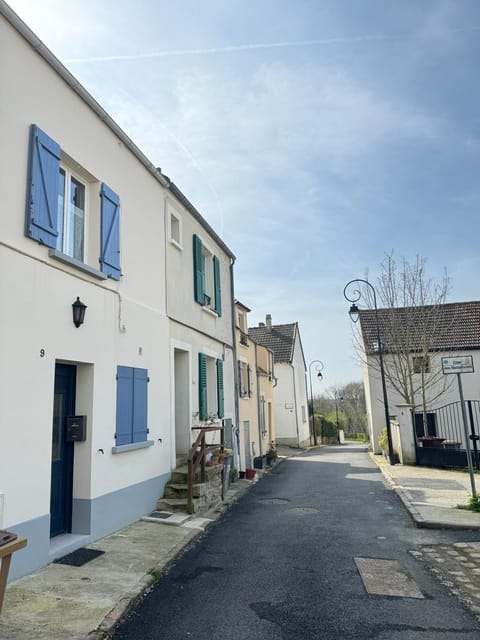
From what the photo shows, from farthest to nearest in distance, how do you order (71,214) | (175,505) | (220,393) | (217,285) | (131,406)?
1. (217,285)
2. (220,393)
3. (175,505)
4. (131,406)
5. (71,214)

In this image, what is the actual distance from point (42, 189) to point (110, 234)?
1.65m

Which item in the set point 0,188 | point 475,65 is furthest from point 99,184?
point 475,65

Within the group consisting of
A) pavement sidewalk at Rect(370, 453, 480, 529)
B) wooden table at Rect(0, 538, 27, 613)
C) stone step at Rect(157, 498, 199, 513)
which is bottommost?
pavement sidewalk at Rect(370, 453, 480, 529)

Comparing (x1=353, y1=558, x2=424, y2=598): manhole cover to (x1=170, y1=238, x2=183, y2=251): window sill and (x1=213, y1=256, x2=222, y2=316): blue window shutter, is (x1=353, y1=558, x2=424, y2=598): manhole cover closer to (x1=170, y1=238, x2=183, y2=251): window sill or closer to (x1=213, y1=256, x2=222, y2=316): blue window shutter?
(x1=170, y1=238, x2=183, y2=251): window sill

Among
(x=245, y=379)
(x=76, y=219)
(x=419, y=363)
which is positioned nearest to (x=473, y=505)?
(x=76, y=219)

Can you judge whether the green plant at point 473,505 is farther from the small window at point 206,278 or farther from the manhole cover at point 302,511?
the small window at point 206,278

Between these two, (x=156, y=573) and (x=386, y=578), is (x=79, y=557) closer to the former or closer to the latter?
(x=156, y=573)

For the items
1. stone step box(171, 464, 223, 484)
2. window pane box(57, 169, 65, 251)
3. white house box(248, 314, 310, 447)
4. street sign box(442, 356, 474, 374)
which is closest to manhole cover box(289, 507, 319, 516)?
stone step box(171, 464, 223, 484)

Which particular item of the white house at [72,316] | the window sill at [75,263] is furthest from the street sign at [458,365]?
the window sill at [75,263]

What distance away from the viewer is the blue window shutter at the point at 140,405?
24.5 ft

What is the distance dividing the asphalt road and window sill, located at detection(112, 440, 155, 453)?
1800 millimetres

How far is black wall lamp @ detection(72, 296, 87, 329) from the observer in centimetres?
600

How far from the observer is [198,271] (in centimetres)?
1089

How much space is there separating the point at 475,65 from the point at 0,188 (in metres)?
7.68
